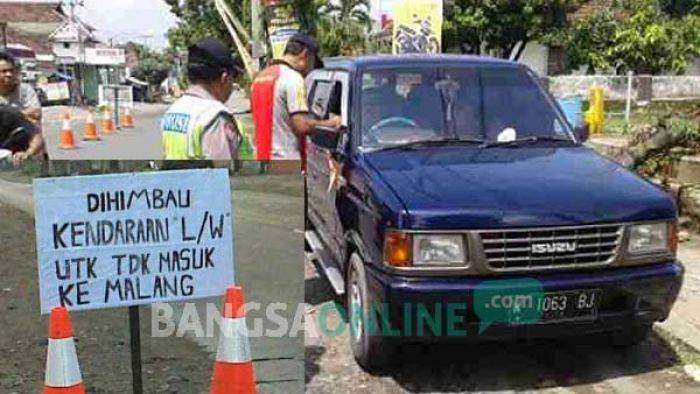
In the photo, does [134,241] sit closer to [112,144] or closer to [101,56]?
[112,144]

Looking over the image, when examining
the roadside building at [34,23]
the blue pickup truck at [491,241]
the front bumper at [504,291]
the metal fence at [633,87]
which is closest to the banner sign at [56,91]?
the roadside building at [34,23]

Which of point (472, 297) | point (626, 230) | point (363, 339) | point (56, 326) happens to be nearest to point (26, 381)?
point (56, 326)

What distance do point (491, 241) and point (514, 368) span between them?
107 centimetres

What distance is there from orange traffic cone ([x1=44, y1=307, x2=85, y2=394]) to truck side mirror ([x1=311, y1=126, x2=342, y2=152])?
228cm

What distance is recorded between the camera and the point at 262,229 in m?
3.48

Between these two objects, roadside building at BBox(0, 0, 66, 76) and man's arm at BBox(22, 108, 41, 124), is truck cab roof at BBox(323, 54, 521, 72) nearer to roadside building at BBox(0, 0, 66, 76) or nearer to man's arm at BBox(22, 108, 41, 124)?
man's arm at BBox(22, 108, 41, 124)

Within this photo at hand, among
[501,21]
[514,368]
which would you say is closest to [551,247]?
[514,368]

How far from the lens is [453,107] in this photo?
16.5ft

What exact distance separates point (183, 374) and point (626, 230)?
232 cm

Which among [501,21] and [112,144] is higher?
[501,21]

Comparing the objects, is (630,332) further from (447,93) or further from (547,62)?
(547,62)

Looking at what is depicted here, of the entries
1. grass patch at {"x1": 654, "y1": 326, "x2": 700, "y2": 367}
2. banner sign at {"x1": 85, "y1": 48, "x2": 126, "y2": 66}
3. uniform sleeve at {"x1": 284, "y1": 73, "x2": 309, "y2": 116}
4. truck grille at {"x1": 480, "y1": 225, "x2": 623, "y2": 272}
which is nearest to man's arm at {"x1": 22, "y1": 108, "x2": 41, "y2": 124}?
uniform sleeve at {"x1": 284, "y1": 73, "x2": 309, "y2": 116}

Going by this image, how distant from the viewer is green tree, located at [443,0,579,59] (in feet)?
90.5

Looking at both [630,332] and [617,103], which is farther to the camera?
[617,103]
